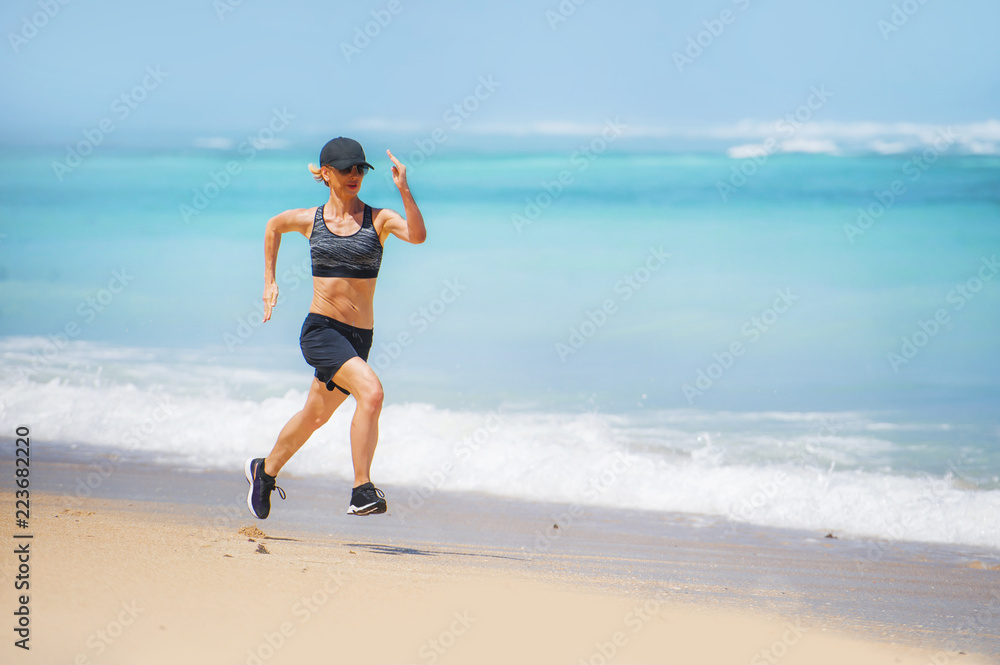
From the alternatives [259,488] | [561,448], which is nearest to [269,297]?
[259,488]

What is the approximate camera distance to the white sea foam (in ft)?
21.9

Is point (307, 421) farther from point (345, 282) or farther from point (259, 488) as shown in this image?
point (345, 282)

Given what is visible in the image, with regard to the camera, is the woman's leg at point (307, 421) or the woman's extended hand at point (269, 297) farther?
the woman's leg at point (307, 421)

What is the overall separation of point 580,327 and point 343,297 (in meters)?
9.41

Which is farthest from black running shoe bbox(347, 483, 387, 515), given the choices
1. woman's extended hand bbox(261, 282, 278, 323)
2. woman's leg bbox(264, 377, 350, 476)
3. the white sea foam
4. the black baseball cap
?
the white sea foam

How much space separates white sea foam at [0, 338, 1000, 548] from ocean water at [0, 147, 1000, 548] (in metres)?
0.04

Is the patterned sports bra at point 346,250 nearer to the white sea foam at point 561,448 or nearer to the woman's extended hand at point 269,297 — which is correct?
the woman's extended hand at point 269,297

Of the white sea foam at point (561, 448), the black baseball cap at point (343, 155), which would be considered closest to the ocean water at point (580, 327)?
the white sea foam at point (561, 448)

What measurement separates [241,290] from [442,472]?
8.81 meters

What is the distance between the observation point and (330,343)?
4426mm

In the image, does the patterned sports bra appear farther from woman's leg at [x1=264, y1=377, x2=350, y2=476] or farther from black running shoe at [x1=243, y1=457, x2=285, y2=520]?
black running shoe at [x1=243, y1=457, x2=285, y2=520]

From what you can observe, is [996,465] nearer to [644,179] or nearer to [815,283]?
[815,283]

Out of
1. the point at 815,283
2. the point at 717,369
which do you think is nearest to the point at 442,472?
the point at 717,369

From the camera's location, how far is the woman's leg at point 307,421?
4582 mm
